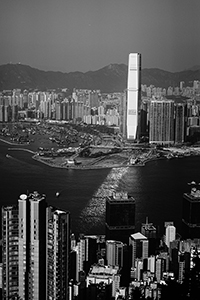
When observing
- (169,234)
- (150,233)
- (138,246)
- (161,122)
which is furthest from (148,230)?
(161,122)

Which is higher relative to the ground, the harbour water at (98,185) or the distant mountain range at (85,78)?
the distant mountain range at (85,78)

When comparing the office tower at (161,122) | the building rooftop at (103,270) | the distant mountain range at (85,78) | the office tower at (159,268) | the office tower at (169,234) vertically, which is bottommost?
the building rooftop at (103,270)

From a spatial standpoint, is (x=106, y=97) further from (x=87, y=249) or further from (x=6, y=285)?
(x=6, y=285)

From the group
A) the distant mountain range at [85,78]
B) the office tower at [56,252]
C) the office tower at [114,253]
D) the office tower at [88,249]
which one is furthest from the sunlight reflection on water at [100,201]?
the office tower at [56,252]

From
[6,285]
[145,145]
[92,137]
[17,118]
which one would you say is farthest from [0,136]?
[6,285]

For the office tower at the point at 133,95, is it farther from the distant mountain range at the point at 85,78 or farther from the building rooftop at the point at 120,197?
the building rooftop at the point at 120,197

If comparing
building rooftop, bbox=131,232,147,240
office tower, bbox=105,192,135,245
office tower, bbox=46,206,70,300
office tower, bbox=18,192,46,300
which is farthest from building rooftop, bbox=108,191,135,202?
office tower, bbox=18,192,46,300

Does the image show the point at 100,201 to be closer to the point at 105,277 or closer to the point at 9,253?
the point at 105,277
